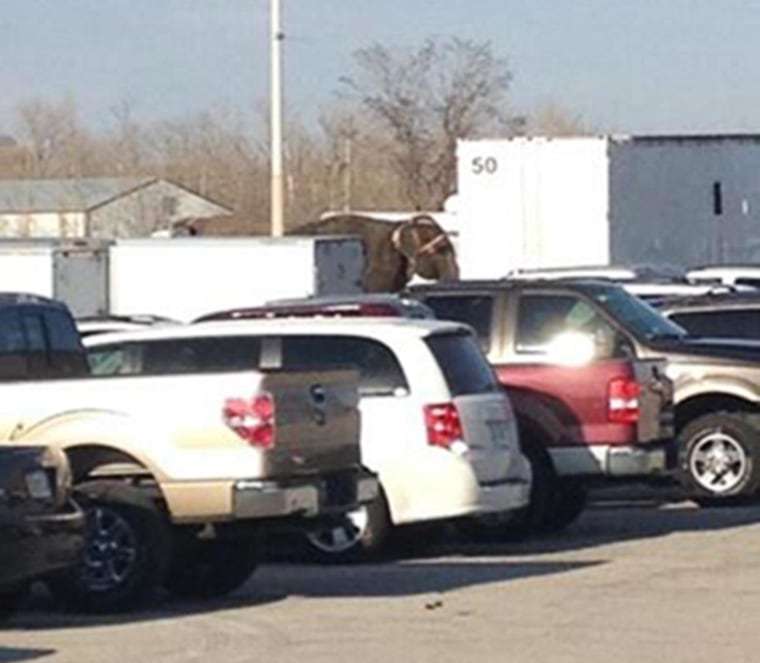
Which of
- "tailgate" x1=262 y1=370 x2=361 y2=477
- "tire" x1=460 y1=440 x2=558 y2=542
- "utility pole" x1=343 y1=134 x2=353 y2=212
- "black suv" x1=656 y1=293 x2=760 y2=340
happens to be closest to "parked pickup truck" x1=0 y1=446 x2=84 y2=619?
"tailgate" x1=262 y1=370 x2=361 y2=477

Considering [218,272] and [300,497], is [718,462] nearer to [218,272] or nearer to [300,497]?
[300,497]

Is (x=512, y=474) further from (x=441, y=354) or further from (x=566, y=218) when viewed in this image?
(x=566, y=218)

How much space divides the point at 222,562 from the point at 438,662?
359 centimetres

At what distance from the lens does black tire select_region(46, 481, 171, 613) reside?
1573 centimetres

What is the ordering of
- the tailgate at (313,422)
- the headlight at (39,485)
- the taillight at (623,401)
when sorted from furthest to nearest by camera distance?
1. the taillight at (623,401)
2. the tailgate at (313,422)
3. the headlight at (39,485)

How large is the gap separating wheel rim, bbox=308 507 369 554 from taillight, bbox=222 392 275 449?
270 cm

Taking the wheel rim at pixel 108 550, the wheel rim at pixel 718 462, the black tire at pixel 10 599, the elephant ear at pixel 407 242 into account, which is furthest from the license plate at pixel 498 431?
the elephant ear at pixel 407 242

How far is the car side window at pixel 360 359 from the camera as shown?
60.2ft

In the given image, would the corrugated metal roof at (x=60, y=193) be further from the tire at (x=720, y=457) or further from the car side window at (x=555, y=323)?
the car side window at (x=555, y=323)

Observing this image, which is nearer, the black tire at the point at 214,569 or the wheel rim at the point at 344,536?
the black tire at the point at 214,569

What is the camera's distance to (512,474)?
729 inches

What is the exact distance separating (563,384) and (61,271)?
63.1ft

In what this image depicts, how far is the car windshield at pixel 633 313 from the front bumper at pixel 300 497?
17.8ft

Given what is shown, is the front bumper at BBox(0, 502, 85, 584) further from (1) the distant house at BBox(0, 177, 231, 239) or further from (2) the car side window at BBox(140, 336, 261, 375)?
(1) the distant house at BBox(0, 177, 231, 239)
